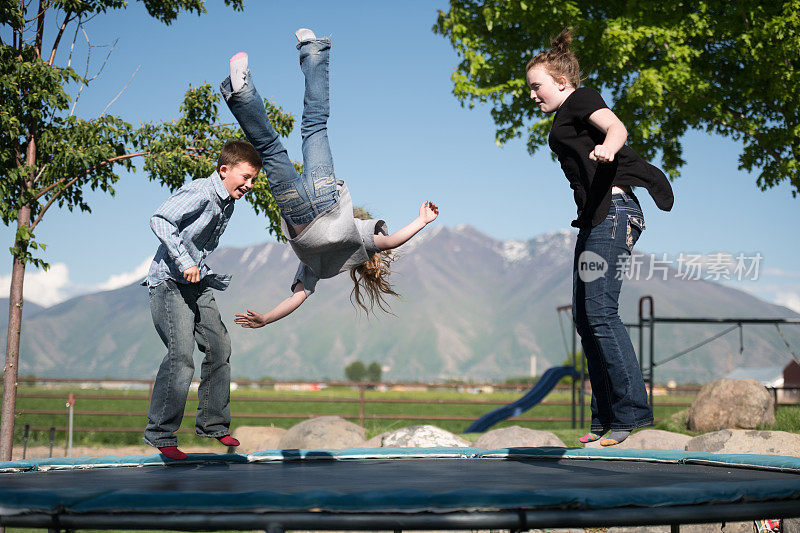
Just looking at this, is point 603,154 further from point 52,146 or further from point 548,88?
point 52,146

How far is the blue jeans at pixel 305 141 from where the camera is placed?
2.93 meters

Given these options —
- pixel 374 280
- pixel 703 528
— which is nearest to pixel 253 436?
pixel 703 528

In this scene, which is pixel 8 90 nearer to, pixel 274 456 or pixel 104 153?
pixel 104 153

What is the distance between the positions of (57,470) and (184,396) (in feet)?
2.56

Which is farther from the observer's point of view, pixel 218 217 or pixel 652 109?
pixel 652 109

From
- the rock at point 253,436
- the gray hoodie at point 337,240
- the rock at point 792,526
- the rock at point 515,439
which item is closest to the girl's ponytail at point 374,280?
the gray hoodie at point 337,240

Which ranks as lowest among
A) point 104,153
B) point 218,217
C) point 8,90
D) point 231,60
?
point 218,217

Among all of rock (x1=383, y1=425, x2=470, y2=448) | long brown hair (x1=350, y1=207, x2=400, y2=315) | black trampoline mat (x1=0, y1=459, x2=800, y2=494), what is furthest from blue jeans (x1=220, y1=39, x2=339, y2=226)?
rock (x1=383, y1=425, x2=470, y2=448)

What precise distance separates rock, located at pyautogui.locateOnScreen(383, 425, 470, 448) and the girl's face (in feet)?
15.0

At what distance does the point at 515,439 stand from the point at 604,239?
4699mm

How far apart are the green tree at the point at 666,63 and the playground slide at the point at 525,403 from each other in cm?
369

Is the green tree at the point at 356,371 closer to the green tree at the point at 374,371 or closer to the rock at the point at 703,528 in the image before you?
the green tree at the point at 374,371

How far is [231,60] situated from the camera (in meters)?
2.92

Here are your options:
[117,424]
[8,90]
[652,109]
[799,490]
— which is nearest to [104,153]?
[8,90]
